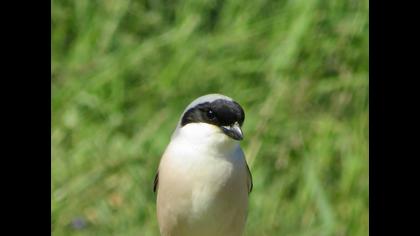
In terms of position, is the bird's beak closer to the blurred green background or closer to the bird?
the bird

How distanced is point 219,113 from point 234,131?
10cm

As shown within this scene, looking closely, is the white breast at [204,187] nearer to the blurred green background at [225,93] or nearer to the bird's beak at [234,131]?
the bird's beak at [234,131]

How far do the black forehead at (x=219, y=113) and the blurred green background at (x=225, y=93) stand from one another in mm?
1669

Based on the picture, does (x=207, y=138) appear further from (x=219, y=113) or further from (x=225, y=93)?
(x=225, y=93)

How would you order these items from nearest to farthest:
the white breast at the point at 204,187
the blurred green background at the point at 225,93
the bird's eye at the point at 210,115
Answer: the white breast at the point at 204,187
the bird's eye at the point at 210,115
the blurred green background at the point at 225,93

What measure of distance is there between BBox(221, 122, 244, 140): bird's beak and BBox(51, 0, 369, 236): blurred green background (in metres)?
1.75

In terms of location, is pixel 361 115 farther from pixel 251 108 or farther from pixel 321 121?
pixel 251 108

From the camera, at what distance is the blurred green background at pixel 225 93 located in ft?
18.7

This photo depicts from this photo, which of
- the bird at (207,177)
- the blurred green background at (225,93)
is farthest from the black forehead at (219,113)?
the blurred green background at (225,93)

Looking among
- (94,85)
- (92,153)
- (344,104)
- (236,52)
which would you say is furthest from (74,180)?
(344,104)

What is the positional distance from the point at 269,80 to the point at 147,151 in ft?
2.61

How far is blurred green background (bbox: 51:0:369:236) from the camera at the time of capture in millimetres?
5688

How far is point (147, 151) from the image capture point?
19.7 feet

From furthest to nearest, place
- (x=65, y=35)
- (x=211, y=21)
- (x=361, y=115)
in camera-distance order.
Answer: (x=65, y=35)
(x=211, y=21)
(x=361, y=115)
